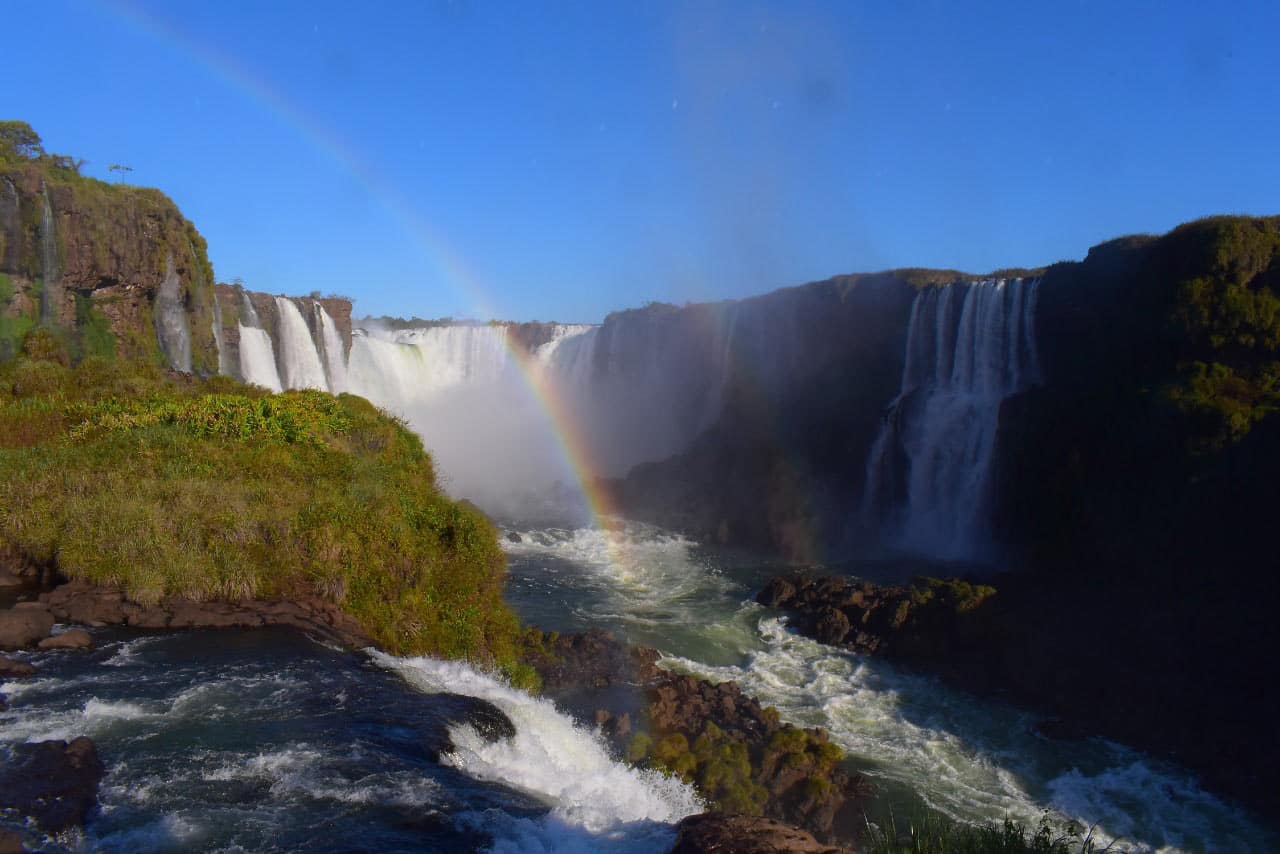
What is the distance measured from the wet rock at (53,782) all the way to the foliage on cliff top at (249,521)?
4.19 metres

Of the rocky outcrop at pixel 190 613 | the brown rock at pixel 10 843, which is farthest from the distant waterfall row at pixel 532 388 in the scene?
the brown rock at pixel 10 843

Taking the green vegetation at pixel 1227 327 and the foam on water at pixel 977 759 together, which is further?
the green vegetation at pixel 1227 327

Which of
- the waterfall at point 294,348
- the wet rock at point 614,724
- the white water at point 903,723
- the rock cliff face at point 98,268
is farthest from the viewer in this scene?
the waterfall at point 294,348

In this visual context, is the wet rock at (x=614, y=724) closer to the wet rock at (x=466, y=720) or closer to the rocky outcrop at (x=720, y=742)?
the rocky outcrop at (x=720, y=742)

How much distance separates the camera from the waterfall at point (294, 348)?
115ft

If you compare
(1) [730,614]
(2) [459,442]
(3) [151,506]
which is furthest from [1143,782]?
(2) [459,442]

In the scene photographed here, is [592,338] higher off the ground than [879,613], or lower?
higher

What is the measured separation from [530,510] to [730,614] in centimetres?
1587

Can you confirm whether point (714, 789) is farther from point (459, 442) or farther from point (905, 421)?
point (459, 442)

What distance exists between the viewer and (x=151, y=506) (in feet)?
36.5

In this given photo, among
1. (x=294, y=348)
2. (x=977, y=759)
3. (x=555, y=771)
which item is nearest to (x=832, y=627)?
(x=977, y=759)

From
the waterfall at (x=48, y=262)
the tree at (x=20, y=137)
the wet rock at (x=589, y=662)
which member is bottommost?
the wet rock at (x=589, y=662)

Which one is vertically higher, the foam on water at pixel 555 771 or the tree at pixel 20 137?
the tree at pixel 20 137

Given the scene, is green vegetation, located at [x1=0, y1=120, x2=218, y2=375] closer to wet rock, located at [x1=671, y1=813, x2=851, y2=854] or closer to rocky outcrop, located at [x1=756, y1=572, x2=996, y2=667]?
rocky outcrop, located at [x1=756, y1=572, x2=996, y2=667]
